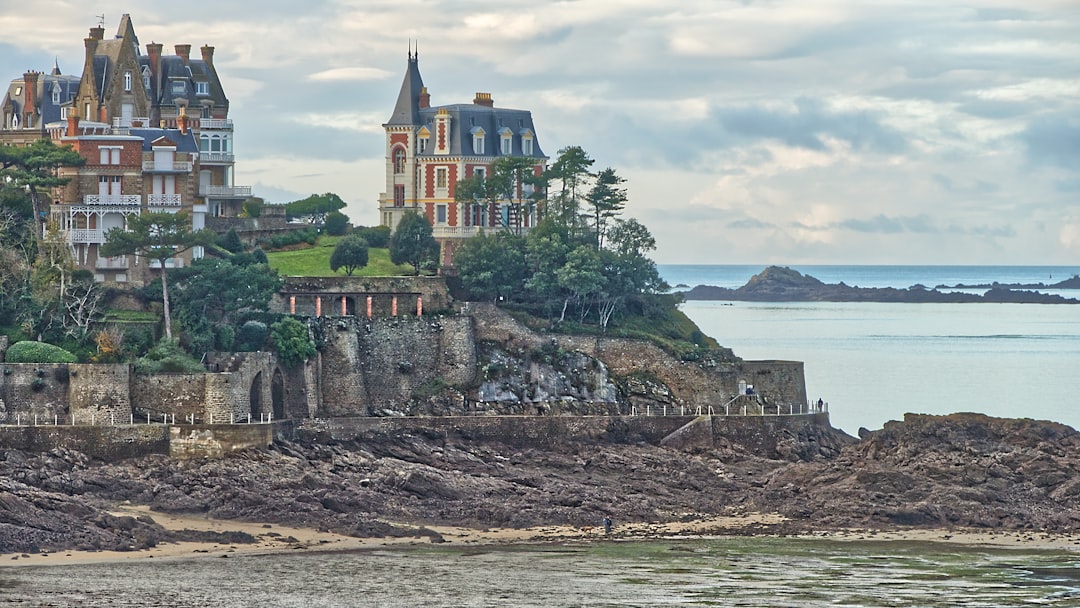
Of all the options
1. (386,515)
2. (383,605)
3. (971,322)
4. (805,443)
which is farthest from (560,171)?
(971,322)

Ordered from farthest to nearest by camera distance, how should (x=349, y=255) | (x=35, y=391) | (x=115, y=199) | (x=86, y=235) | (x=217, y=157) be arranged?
(x=217, y=157)
(x=349, y=255)
(x=115, y=199)
(x=86, y=235)
(x=35, y=391)

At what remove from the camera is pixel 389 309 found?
9219cm

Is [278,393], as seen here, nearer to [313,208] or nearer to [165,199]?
[165,199]

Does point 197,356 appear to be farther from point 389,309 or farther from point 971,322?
point 971,322

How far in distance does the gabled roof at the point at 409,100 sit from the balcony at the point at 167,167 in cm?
1303

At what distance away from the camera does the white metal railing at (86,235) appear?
3551 inches

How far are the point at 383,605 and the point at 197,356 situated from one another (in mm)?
24093

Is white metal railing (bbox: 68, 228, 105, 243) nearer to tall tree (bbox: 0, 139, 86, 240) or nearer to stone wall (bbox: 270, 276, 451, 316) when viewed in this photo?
tall tree (bbox: 0, 139, 86, 240)

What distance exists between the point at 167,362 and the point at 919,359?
208 ft

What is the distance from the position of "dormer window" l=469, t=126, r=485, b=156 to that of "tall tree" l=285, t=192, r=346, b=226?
31.0 feet

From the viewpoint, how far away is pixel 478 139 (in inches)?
4067

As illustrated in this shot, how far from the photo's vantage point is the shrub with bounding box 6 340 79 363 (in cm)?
8206

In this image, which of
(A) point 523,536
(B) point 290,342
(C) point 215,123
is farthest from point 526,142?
(A) point 523,536

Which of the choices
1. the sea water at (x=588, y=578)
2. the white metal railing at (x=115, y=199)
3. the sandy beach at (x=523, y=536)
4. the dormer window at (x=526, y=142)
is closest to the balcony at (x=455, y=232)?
the dormer window at (x=526, y=142)
